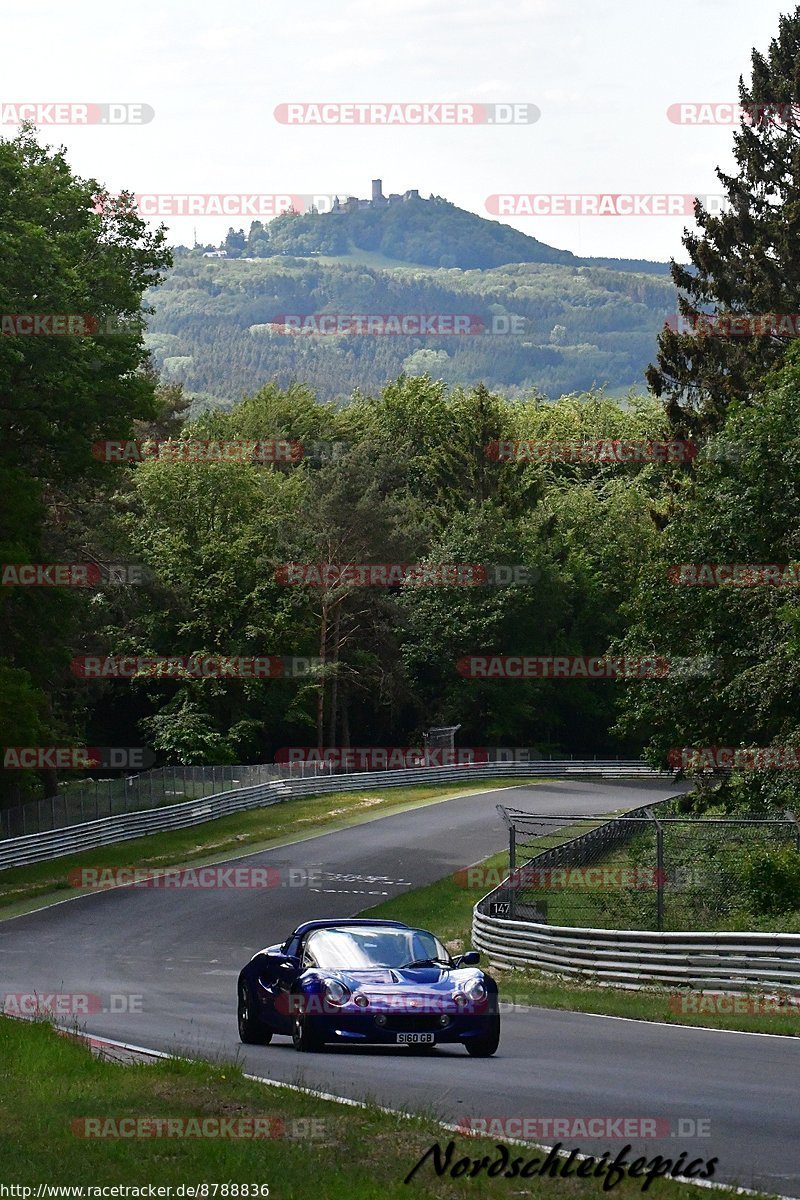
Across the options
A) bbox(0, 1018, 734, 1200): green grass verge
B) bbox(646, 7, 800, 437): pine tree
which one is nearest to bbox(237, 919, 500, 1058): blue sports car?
bbox(0, 1018, 734, 1200): green grass verge

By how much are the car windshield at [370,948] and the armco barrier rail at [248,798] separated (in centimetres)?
2966

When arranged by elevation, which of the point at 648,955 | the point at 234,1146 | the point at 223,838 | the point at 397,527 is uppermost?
the point at 397,527

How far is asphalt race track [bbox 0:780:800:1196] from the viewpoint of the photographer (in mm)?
10656

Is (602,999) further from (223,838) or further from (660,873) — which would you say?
(223,838)

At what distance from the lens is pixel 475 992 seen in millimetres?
15039

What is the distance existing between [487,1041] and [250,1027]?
9.16 ft

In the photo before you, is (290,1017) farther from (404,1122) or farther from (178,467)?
(178,467)

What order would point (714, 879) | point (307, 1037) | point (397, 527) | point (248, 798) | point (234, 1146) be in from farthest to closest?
1. point (397, 527)
2. point (248, 798)
3. point (714, 879)
4. point (307, 1037)
5. point (234, 1146)

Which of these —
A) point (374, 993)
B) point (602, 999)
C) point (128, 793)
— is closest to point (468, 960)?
point (374, 993)

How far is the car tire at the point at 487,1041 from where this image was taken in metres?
15.0

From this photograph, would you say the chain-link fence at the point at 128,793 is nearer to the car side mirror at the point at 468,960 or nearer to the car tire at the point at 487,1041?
the car side mirror at the point at 468,960

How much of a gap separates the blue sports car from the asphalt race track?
10.0 inches

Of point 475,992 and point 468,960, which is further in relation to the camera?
point 468,960

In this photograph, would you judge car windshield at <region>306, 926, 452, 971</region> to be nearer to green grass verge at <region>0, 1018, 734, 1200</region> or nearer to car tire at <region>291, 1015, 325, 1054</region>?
car tire at <region>291, 1015, 325, 1054</region>
